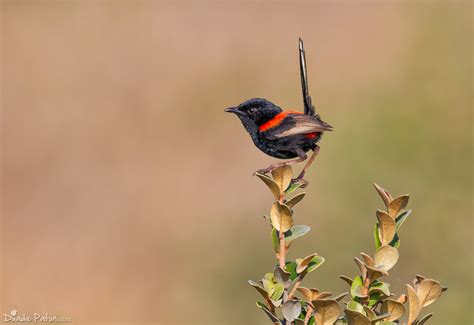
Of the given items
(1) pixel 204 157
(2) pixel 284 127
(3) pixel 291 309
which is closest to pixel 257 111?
(2) pixel 284 127

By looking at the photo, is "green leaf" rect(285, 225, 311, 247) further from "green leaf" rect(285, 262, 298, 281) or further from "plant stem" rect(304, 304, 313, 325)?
"plant stem" rect(304, 304, 313, 325)

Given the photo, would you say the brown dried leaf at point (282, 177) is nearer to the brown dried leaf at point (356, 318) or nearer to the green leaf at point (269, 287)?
the green leaf at point (269, 287)

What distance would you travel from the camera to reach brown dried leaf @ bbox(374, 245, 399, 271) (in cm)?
224

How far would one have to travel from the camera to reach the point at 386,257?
7.39 feet

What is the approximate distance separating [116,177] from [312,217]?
4.09 m

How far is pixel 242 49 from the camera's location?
14.1 meters

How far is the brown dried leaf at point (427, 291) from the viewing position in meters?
2.26

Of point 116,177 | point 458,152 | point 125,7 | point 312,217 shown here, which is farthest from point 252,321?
point 125,7

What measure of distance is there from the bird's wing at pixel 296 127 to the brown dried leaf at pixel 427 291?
72.5 inches

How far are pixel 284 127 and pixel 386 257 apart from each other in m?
1.96

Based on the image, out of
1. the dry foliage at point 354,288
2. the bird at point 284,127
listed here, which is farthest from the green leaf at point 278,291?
the bird at point 284,127

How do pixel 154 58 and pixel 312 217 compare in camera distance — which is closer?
pixel 312 217

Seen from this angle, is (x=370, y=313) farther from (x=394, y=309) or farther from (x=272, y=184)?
(x=272, y=184)

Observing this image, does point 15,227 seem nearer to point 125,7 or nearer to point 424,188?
point 125,7
